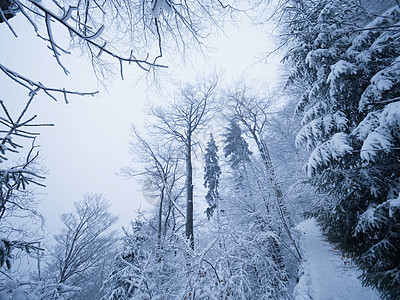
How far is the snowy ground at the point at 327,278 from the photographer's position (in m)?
4.67

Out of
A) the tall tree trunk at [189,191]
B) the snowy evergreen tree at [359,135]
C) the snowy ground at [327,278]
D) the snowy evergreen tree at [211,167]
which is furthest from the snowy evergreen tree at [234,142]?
the snowy evergreen tree at [359,135]

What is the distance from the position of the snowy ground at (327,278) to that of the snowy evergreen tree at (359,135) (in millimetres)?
1714

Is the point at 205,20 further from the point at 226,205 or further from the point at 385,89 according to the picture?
the point at 226,205

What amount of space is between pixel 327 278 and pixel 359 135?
539 cm

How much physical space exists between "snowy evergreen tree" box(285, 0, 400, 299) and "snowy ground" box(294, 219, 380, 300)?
1714 mm

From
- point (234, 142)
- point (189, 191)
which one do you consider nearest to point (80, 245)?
point (189, 191)

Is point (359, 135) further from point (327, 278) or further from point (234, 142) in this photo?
point (234, 142)

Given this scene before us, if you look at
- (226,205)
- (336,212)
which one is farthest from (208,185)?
(336,212)

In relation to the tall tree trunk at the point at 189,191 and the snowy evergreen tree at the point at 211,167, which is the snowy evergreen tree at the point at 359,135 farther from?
the snowy evergreen tree at the point at 211,167

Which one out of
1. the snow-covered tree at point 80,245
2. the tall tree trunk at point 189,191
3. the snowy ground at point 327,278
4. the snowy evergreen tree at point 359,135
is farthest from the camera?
the snow-covered tree at point 80,245

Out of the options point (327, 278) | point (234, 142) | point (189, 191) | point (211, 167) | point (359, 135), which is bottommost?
point (327, 278)

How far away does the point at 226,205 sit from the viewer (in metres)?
10.0

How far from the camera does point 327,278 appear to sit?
5.58m

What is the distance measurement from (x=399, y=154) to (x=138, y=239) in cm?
737
